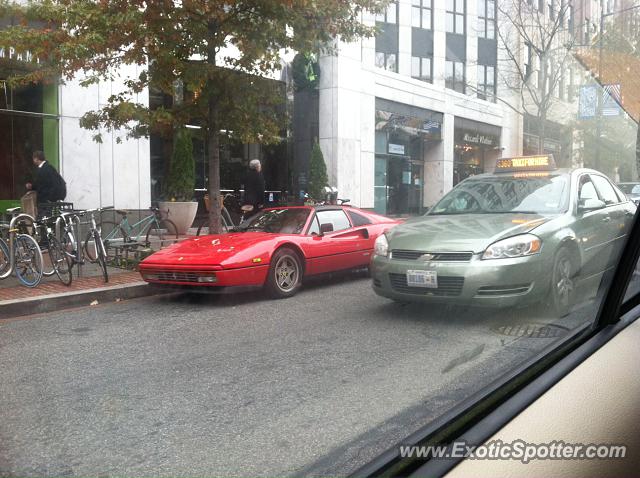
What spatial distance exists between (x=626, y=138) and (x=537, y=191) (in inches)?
15.9

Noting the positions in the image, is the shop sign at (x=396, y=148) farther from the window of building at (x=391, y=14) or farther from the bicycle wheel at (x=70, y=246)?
the bicycle wheel at (x=70, y=246)

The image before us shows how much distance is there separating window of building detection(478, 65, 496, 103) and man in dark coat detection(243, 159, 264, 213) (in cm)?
728

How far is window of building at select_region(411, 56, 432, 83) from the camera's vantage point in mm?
2318

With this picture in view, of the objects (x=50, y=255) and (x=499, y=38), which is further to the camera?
(x=50, y=255)

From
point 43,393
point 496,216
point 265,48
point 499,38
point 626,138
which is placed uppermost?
point 265,48

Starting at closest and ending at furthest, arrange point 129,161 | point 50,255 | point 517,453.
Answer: point 517,453 < point 50,255 < point 129,161

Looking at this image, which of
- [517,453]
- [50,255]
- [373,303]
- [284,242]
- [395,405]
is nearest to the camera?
[517,453]

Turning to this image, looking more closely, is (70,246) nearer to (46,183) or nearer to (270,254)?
(46,183)

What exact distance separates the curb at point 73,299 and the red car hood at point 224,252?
16.9 inches

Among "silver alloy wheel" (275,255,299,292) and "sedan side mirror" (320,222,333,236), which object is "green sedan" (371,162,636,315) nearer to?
"silver alloy wheel" (275,255,299,292)

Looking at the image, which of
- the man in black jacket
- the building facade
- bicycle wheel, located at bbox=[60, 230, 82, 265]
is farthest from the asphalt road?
the building facade

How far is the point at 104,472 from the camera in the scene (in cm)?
132

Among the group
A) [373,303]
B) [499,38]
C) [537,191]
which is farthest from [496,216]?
[373,303]

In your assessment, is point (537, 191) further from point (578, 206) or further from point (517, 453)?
point (517, 453)
